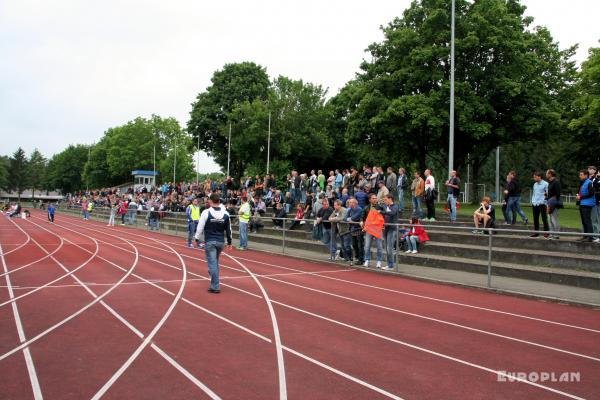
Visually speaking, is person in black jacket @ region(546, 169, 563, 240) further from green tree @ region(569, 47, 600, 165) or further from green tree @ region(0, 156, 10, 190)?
green tree @ region(0, 156, 10, 190)

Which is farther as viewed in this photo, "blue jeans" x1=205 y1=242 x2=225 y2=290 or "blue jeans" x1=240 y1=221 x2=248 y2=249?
"blue jeans" x1=240 y1=221 x2=248 y2=249

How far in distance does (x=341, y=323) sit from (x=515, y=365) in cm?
265

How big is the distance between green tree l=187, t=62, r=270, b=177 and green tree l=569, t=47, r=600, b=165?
33.7 meters

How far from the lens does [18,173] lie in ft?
436

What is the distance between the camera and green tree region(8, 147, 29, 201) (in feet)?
436

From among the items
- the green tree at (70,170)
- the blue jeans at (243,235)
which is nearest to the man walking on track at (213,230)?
the blue jeans at (243,235)

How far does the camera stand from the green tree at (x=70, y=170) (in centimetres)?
11400

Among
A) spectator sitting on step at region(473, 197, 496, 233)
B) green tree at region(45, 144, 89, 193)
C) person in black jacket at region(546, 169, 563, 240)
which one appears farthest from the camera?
green tree at region(45, 144, 89, 193)

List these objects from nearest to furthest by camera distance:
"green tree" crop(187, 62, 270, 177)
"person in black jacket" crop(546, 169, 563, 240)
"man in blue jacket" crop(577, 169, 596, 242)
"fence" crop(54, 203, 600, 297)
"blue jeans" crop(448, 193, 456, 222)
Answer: "fence" crop(54, 203, 600, 297), "man in blue jacket" crop(577, 169, 596, 242), "person in black jacket" crop(546, 169, 563, 240), "blue jeans" crop(448, 193, 456, 222), "green tree" crop(187, 62, 270, 177)

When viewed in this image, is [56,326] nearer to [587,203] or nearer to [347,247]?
[347,247]

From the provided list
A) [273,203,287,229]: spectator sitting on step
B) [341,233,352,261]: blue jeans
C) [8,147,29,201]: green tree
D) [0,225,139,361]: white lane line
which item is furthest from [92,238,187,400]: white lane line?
[8,147,29,201]: green tree

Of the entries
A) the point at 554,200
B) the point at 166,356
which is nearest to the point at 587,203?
the point at 554,200

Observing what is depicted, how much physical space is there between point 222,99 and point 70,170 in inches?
2819

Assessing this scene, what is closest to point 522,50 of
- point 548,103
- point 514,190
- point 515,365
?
point 548,103
